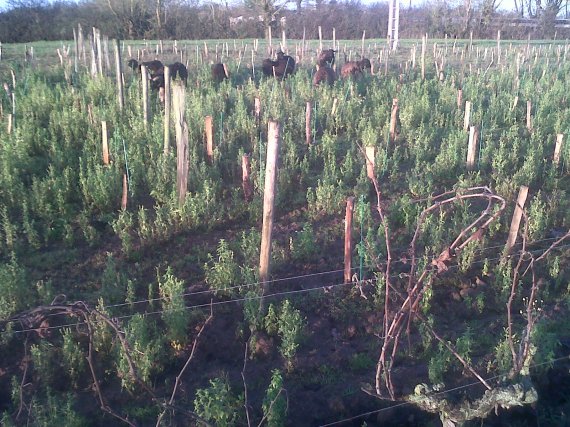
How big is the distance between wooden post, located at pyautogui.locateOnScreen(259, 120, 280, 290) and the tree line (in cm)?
2148

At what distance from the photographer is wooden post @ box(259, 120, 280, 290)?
5.02 m

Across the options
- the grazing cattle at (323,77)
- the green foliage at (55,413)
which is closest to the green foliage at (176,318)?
the green foliage at (55,413)

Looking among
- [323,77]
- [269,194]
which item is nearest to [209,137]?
[269,194]

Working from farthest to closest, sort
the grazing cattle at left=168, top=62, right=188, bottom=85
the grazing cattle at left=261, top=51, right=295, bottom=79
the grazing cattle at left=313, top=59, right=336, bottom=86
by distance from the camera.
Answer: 1. the grazing cattle at left=261, top=51, right=295, bottom=79
2. the grazing cattle at left=168, top=62, right=188, bottom=85
3. the grazing cattle at left=313, top=59, right=336, bottom=86

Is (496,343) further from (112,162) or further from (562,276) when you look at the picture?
(112,162)

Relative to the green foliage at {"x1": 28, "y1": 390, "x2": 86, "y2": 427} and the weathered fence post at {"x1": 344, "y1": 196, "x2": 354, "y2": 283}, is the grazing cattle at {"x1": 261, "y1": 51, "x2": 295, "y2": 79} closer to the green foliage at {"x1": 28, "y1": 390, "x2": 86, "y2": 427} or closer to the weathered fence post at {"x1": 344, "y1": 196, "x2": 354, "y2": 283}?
the weathered fence post at {"x1": 344, "y1": 196, "x2": 354, "y2": 283}

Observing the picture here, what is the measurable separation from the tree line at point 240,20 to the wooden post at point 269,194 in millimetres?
21478

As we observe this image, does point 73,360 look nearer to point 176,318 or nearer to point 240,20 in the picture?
point 176,318

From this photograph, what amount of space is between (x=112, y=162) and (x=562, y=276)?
563 centimetres

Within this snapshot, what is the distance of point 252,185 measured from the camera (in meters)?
7.57

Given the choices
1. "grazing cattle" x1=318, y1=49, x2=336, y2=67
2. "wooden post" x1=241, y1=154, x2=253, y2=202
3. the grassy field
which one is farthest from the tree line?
"wooden post" x1=241, y1=154, x2=253, y2=202

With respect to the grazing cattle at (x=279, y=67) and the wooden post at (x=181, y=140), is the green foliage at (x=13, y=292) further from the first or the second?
the grazing cattle at (x=279, y=67)

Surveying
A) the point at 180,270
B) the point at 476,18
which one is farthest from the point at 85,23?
the point at 180,270

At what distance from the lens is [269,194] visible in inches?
204
